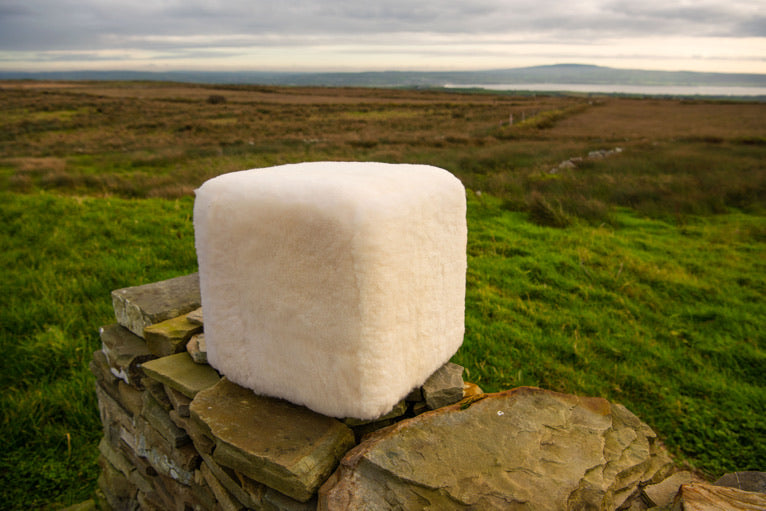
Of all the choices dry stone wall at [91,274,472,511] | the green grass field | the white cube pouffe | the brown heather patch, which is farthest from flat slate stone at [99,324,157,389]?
the brown heather patch

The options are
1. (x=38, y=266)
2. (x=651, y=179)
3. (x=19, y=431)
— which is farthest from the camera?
(x=651, y=179)

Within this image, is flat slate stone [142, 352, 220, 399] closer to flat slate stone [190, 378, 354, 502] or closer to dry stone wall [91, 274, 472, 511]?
dry stone wall [91, 274, 472, 511]

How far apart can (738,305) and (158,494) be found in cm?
618

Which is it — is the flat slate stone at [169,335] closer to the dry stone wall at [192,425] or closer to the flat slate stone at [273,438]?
the dry stone wall at [192,425]

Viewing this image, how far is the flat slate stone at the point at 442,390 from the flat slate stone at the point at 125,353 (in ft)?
5.89

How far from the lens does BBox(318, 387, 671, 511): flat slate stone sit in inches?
71.7

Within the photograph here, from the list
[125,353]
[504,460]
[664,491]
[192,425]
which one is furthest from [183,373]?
[664,491]

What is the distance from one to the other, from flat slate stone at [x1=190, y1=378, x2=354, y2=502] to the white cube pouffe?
83 millimetres

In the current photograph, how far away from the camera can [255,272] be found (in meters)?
2.00

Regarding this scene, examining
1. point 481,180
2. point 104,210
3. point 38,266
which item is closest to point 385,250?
point 38,266

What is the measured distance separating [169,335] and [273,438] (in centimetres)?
120

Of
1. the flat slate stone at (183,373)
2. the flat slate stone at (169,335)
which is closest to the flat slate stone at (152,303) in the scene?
the flat slate stone at (169,335)

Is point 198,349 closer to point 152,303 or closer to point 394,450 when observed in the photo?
point 152,303

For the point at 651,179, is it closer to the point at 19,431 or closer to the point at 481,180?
the point at 481,180
